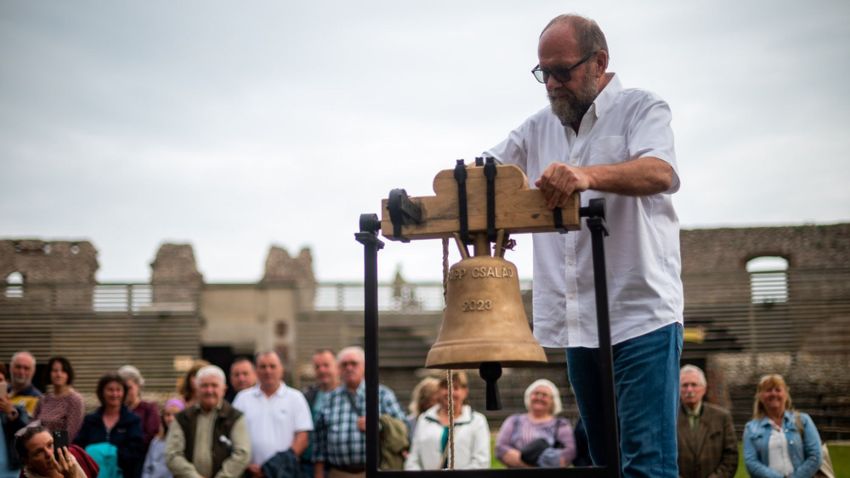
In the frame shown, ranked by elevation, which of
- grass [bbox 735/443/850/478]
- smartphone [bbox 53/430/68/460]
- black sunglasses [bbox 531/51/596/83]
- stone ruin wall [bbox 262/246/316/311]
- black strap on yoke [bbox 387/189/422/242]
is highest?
stone ruin wall [bbox 262/246/316/311]

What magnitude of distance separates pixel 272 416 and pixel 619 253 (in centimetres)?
600

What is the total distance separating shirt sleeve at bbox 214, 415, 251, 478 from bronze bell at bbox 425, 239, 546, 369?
5.46 m

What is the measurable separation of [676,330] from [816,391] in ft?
68.5

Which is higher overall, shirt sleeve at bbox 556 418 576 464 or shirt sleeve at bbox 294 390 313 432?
shirt sleeve at bbox 294 390 313 432

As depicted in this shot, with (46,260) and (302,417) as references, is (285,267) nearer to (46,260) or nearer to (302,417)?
(46,260)

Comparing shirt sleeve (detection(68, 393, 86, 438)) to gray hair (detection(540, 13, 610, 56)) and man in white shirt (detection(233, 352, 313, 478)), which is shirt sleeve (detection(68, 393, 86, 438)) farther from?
gray hair (detection(540, 13, 610, 56))

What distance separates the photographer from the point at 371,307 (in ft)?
8.78

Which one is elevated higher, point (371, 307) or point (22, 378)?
point (371, 307)

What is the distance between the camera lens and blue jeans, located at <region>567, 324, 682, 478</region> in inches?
105

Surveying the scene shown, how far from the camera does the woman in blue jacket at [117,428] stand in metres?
7.94

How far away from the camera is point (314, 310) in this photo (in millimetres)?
30391

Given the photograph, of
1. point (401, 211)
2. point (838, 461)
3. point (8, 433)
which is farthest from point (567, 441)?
point (838, 461)

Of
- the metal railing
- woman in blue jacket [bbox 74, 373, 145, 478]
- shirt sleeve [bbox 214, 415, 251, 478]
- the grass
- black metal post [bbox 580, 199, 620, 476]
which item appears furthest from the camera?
the metal railing

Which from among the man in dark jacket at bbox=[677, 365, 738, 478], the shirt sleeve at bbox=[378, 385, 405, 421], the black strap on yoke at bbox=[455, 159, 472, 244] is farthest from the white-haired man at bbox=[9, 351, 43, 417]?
the black strap on yoke at bbox=[455, 159, 472, 244]
